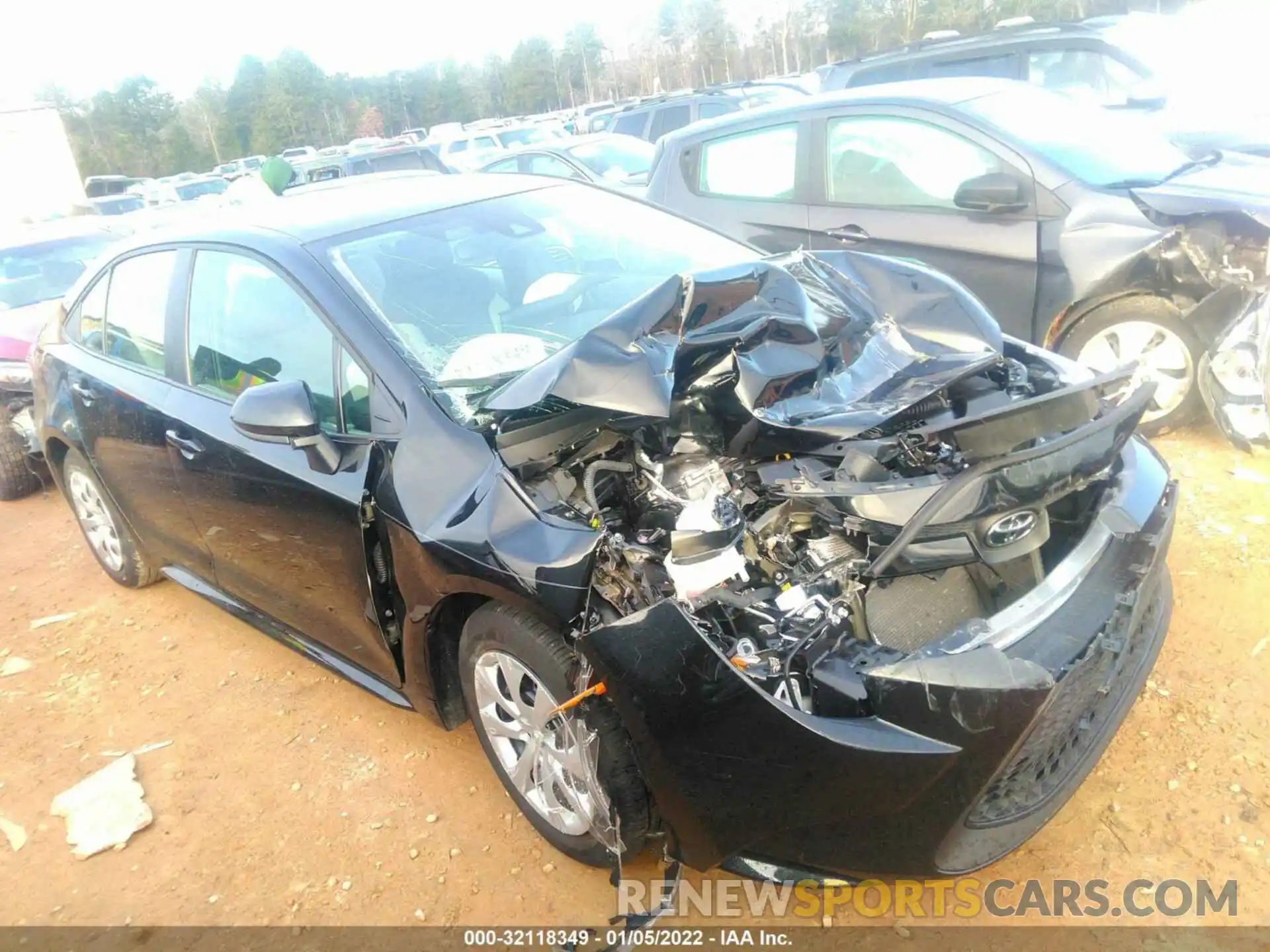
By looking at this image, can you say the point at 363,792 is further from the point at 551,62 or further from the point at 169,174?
the point at 551,62

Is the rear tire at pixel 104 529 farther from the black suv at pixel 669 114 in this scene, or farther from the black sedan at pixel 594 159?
the black suv at pixel 669 114

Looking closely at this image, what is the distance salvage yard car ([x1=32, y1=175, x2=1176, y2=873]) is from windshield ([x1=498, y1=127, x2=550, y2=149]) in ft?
46.7

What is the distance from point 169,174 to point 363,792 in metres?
54.4

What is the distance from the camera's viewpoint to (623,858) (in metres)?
2.38

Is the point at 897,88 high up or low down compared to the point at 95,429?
up

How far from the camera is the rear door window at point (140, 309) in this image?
358 centimetres

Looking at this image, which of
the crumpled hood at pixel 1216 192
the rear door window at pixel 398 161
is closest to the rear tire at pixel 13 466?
the crumpled hood at pixel 1216 192

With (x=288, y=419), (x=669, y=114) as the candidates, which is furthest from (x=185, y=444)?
(x=669, y=114)

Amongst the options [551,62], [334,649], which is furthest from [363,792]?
[551,62]

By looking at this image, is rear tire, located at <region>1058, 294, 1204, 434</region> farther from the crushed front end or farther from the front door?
the front door

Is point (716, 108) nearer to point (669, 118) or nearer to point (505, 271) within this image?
point (669, 118)

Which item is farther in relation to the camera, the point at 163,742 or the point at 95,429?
the point at 95,429

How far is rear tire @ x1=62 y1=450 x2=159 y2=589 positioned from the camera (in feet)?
14.4

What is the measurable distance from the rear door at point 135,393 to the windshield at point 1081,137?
4088mm
